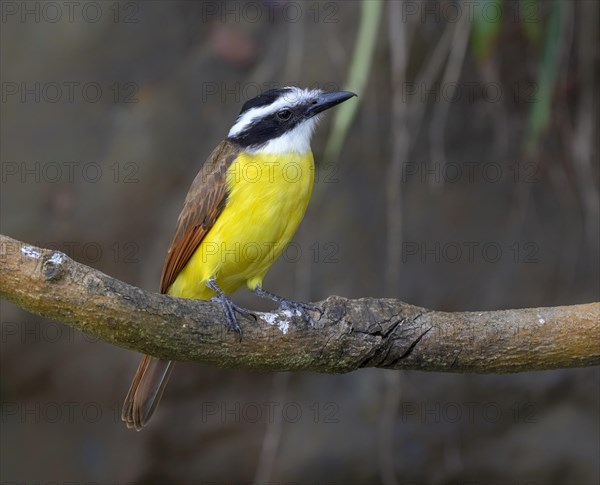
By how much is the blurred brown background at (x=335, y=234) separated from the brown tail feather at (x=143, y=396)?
1.25 meters

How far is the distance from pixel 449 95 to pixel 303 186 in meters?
1.35

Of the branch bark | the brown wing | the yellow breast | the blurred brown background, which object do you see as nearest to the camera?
the branch bark

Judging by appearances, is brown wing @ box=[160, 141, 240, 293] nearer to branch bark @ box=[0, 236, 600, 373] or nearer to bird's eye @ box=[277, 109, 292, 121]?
bird's eye @ box=[277, 109, 292, 121]

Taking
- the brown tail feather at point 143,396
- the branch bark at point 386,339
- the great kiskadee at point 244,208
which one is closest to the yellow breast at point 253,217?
the great kiskadee at point 244,208

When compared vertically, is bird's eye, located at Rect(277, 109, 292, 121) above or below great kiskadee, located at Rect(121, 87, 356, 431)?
above

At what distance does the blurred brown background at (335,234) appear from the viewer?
491 centimetres

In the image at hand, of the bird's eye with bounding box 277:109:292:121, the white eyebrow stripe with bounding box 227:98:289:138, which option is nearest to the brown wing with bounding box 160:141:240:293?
the white eyebrow stripe with bounding box 227:98:289:138

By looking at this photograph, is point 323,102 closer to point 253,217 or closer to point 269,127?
point 269,127

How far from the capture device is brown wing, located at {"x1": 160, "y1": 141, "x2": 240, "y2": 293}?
12.5 feet

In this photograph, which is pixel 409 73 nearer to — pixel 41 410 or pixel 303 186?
pixel 303 186

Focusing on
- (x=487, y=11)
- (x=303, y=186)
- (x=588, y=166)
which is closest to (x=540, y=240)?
(x=588, y=166)

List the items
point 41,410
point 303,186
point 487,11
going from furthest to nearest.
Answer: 1. point 41,410
2. point 487,11
3. point 303,186

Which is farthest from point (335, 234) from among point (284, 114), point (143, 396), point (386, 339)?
point (386, 339)

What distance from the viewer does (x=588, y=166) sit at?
4.79 metres
